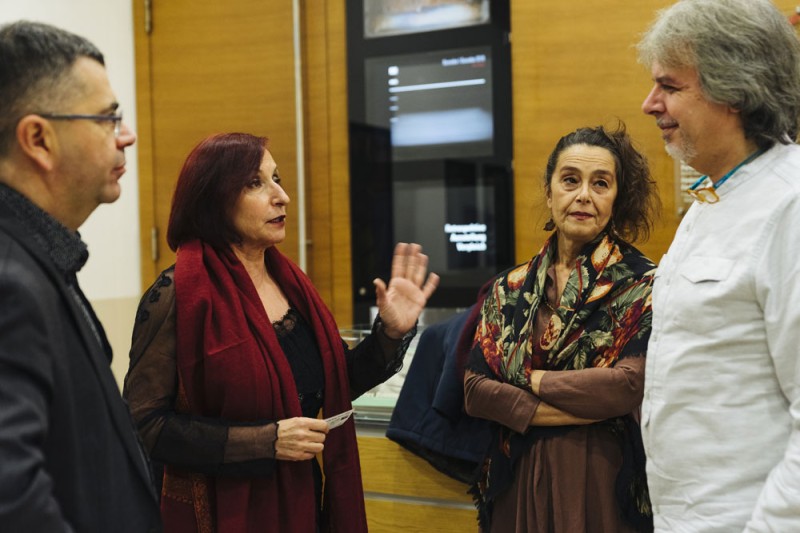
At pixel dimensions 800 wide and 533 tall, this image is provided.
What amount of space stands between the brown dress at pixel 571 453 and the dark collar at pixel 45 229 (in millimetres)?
1052

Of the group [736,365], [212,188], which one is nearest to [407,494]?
[212,188]

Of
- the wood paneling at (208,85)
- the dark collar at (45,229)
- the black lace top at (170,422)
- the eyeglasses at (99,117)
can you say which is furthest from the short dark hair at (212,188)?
the wood paneling at (208,85)

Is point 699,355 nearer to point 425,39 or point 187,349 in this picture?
point 187,349

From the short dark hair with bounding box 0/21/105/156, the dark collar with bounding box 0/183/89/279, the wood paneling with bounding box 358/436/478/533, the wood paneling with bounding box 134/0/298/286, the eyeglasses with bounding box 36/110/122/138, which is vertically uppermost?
the wood paneling with bounding box 134/0/298/286

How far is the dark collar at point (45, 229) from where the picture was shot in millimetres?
1027

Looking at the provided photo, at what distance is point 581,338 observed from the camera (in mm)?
1816

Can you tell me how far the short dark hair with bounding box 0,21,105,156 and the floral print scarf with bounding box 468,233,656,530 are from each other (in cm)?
115

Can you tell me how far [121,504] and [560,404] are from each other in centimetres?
101

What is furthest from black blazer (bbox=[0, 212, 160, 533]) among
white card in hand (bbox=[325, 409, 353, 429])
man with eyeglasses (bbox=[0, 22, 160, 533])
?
white card in hand (bbox=[325, 409, 353, 429])

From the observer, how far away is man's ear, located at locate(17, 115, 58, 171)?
3.41 feet

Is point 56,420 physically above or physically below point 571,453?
above

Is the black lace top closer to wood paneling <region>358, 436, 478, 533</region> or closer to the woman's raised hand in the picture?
the woman's raised hand

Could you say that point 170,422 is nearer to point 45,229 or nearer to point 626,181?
point 45,229

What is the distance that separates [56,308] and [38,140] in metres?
0.23
